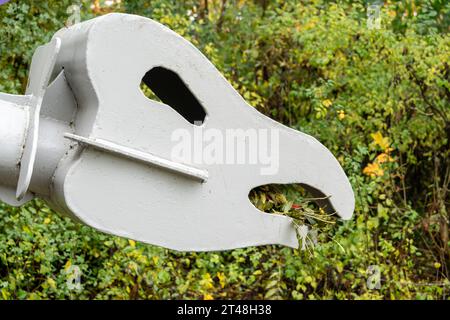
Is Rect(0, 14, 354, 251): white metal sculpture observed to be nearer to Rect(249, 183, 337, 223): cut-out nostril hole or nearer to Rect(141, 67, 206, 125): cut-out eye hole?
Rect(141, 67, 206, 125): cut-out eye hole

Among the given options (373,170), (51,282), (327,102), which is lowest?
(51,282)

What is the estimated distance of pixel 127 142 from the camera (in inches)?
96.4

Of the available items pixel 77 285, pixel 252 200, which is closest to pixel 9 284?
pixel 77 285

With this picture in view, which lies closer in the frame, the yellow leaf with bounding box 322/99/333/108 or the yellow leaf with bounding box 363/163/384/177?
the yellow leaf with bounding box 363/163/384/177

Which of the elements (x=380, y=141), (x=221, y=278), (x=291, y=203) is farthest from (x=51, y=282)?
(x=291, y=203)

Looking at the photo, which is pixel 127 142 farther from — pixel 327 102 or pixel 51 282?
pixel 327 102

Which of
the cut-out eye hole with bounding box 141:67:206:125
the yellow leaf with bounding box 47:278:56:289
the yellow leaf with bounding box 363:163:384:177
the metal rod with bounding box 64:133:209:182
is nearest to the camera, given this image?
the metal rod with bounding box 64:133:209:182

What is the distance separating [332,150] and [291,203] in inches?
135

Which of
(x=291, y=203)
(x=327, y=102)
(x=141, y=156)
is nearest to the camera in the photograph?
(x=141, y=156)

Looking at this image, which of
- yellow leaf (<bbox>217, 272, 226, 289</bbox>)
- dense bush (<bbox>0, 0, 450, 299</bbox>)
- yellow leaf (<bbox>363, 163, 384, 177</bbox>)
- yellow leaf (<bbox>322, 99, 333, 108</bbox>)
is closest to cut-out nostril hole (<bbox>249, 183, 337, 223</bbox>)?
dense bush (<bbox>0, 0, 450, 299</bbox>)

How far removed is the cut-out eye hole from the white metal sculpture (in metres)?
0.01

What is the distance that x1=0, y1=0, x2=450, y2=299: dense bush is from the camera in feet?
18.7

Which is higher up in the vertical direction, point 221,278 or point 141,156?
point 141,156

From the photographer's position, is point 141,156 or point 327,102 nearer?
point 141,156
